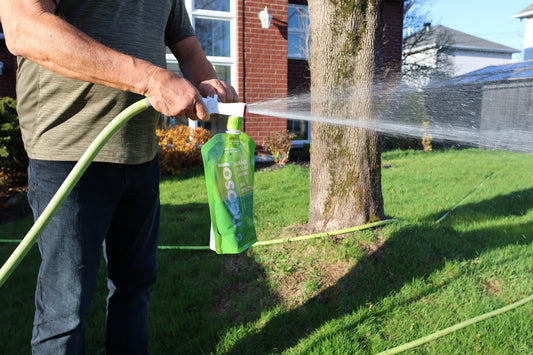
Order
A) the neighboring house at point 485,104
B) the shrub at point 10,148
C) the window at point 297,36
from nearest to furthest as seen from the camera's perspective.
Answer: the neighboring house at point 485,104
the shrub at point 10,148
the window at point 297,36

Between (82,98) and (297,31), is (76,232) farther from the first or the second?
(297,31)

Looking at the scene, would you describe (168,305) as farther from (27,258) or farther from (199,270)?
(27,258)

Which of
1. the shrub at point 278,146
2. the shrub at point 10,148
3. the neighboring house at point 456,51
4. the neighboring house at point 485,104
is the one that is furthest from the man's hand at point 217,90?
the neighboring house at point 456,51

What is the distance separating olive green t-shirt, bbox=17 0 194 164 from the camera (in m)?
1.41

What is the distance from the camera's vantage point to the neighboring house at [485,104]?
13.0ft

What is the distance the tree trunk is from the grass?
292 millimetres

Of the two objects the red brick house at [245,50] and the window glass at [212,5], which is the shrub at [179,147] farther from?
the window glass at [212,5]

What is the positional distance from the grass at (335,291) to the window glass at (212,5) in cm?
517

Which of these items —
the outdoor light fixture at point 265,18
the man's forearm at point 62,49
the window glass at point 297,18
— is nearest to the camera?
the man's forearm at point 62,49

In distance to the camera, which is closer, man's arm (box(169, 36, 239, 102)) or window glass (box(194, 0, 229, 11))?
man's arm (box(169, 36, 239, 102))

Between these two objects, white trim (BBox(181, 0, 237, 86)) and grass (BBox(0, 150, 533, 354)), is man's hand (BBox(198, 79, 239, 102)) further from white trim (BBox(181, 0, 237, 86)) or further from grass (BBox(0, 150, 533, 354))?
white trim (BBox(181, 0, 237, 86))

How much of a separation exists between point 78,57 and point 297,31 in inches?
354

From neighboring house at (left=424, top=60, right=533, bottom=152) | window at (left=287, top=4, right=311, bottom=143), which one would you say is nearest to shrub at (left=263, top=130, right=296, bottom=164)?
window at (left=287, top=4, right=311, bottom=143)

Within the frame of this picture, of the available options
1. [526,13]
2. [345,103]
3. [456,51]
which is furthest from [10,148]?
[456,51]
